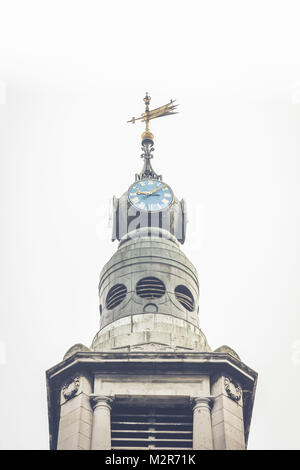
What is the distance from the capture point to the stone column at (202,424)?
3762cm

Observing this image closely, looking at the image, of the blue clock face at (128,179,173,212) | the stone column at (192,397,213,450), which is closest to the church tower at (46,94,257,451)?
the stone column at (192,397,213,450)

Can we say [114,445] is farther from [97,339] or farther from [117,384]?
[97,339]

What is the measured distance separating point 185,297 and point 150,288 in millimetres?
1475

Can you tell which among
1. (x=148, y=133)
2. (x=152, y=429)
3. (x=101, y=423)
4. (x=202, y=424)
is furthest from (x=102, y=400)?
(x=148, y=133)

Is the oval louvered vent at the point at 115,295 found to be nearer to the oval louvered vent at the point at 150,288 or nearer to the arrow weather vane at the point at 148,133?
the oval louvered vent at the point at 150,288

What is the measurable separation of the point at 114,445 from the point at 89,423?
1.07 metres

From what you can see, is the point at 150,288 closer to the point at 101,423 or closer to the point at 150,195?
the point at 150,195

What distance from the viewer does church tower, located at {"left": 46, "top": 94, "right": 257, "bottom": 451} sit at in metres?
38.3

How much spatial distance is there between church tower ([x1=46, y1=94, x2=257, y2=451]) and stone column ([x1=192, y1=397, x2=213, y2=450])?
3 centimetres

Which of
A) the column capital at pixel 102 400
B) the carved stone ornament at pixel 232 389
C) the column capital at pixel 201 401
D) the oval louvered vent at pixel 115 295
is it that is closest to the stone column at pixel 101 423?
the column capital at pixel 102 400

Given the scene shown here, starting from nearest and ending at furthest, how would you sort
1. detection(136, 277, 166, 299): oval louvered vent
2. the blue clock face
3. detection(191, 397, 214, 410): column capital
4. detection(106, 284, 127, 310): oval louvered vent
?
1. detection(191, 397, 214, 410): column capital
2. detection(136, 277, 166, 299): oval louvered vent
3. detection(106, 284, 127, 310): oval louvered vent
4. the blue clock face

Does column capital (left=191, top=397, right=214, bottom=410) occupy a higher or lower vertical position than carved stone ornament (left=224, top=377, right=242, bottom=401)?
lower

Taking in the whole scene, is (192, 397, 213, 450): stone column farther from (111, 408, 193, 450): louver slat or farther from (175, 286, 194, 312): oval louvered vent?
(175, 286, 194, 312): oval louvered vent

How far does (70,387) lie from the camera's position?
3981 centimetres
